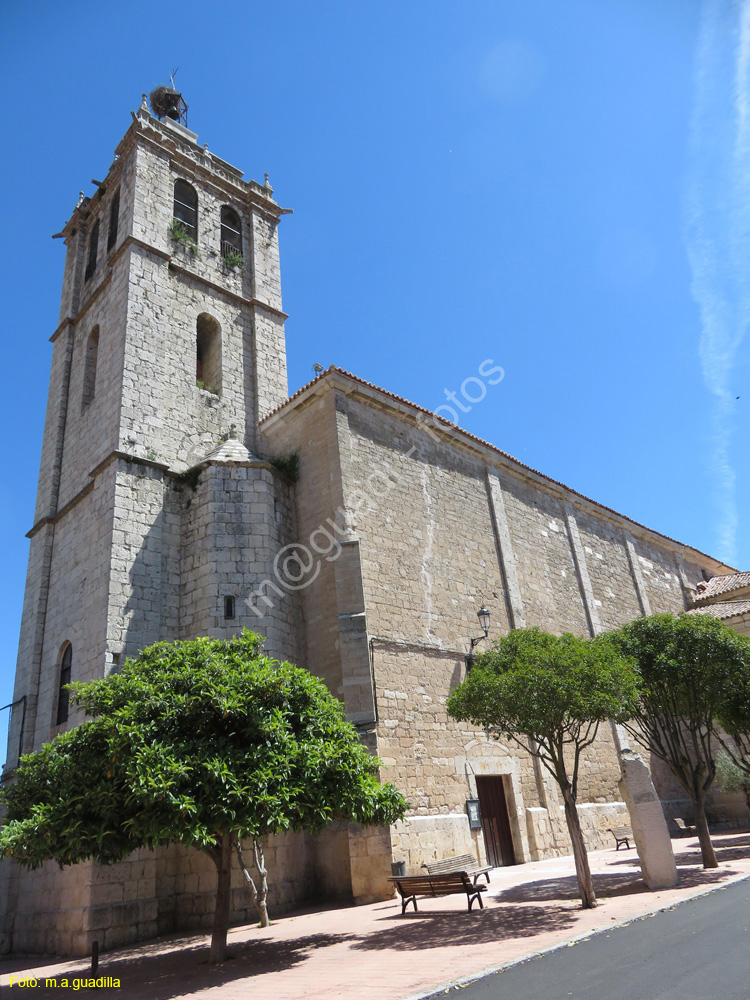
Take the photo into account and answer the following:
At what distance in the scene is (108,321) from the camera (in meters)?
17.3

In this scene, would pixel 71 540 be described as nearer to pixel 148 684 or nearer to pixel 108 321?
pixel 108 321

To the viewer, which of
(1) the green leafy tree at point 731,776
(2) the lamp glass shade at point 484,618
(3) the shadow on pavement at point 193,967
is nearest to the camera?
(3) the shadow on pavement at point 193,967

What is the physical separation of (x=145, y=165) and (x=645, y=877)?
65.5ft

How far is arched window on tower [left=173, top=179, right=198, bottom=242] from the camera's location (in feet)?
63.6

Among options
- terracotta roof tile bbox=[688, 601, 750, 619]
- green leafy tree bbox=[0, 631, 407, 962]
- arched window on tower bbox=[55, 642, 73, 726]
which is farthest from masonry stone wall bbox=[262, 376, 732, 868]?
arched window on tower bbox=[55, 642, 73, 726]

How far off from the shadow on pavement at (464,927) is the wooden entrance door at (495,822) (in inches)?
185

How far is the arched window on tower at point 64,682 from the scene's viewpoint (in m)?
14.1

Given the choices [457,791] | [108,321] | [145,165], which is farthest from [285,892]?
[145,165]

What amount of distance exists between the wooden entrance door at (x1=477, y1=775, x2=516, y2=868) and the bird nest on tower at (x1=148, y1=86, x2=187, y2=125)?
23.4 metres

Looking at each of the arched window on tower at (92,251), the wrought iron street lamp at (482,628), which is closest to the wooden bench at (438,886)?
the wrought iron street lamp at (482,628)

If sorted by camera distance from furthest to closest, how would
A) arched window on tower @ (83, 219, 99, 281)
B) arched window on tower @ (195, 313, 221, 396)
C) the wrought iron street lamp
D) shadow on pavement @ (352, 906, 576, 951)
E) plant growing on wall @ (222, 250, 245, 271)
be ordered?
arched window on tower @ (83, 219, 99, 281)
plant growing on wall @ (222, 250, 245, 271)
arched window on tower @ (195, 313, 221, 396)
the wrought iron street lamp
shadow on pavement @ (352, 906, 576, 951)

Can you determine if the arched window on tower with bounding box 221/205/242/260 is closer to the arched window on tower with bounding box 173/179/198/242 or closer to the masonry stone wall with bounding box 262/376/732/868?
the arched window on tower with bounding box 173/179/198/242

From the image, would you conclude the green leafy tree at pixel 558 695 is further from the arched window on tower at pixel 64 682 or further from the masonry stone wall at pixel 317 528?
the arched window on tower at pixel 64 682

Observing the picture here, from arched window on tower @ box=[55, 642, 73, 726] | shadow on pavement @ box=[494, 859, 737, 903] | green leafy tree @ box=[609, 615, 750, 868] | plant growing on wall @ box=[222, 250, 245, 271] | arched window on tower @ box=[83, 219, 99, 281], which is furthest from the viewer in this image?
arched window on tower @ box=[83, 219, 99, 281]
